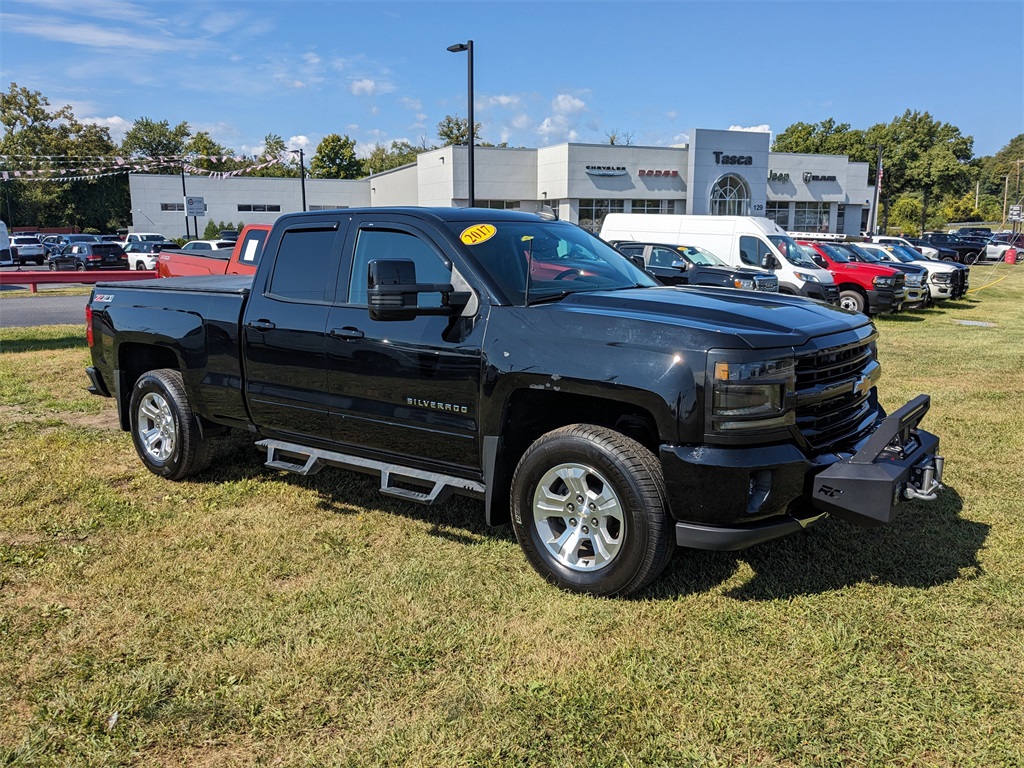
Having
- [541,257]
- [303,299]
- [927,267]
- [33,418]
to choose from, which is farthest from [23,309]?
[927,267]

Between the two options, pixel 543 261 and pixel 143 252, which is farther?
pixel 143 252

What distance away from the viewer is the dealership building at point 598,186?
4700 centimetres

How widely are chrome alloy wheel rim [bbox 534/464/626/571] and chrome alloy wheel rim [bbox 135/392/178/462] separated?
3247mm

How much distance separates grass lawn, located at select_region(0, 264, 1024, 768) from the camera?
292cm

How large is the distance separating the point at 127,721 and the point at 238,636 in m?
0.68

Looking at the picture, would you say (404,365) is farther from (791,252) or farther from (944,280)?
(944,280)

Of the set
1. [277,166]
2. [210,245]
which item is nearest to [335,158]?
[277,166]

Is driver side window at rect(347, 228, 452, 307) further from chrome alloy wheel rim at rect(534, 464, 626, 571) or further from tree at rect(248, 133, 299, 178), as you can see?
tree at rect(248, 133, 299, 178)

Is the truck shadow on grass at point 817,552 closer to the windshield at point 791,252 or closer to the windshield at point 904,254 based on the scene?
the windshield at point 791,252

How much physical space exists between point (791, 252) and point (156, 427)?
50.1 feet

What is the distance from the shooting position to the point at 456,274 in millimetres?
4383

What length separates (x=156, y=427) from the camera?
6160 mm

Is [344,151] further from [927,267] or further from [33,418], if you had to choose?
[33,418]

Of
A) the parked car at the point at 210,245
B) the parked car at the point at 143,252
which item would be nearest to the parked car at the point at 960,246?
the parked car at the point at 210,245
